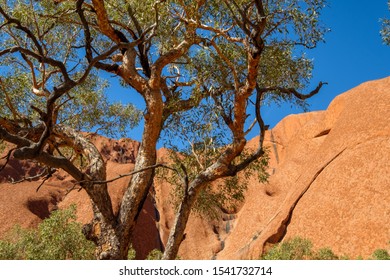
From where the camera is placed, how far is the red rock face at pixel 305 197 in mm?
26163

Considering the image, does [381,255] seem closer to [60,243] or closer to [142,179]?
[142,179]

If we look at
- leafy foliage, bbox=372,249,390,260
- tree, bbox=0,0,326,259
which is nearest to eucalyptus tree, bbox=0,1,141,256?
tree, bbox=0,0,326,259

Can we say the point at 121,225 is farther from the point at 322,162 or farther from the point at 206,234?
the point at 206,234

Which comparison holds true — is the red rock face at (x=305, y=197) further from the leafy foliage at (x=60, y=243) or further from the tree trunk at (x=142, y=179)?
the leafy foliage at (x=60, y=243)

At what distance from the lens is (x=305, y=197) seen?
1195 inches

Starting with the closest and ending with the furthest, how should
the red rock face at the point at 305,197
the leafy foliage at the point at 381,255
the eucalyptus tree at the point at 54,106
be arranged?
the eucalyptus tree at the point at 54,106, the leafy foliage at the point at 381,255, the red rock face at the point at 305,197

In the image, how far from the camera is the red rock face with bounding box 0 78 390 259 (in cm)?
2616

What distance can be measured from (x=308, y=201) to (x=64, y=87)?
898 inches

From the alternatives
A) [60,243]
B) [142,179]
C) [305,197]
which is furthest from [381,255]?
[60,243]

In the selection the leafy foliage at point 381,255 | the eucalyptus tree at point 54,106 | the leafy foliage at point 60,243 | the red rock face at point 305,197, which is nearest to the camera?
the eucalyptus tree at point 54,106

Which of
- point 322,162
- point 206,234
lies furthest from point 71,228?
point 206,234

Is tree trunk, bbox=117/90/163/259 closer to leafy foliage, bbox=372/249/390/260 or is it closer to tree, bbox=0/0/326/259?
tree, bbox=0/0/326/259

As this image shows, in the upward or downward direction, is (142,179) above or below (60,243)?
below

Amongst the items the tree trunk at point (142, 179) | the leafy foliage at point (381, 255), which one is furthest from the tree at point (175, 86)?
the leafy foliage at point (381, 255)
